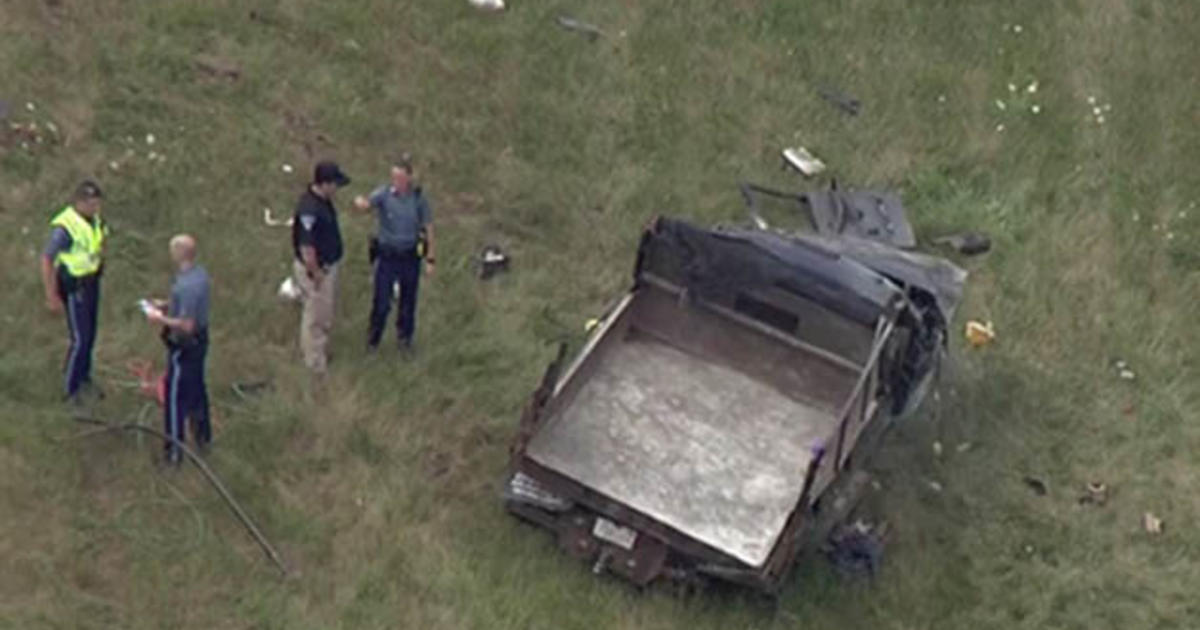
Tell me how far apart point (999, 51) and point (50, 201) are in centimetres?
948

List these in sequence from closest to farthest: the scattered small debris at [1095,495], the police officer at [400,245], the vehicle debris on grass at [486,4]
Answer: the police officer at [400,245] → the scattered small debris at [1095,495] → the vehicle debris on grass at [486,4]

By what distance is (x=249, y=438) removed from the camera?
11.8 m

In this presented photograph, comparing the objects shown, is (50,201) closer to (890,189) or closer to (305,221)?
(305,221)

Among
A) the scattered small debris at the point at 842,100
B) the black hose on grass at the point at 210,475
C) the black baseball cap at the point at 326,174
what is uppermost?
the black baseball cap at the point at 326,174

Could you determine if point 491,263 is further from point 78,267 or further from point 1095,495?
point 1095,495

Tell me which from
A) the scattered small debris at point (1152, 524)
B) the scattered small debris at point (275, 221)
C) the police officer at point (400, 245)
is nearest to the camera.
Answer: the police officer at point (400, 245)

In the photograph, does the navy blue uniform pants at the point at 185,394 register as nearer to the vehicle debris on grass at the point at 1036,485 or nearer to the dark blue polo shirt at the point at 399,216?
the dark blue polo shirt at the point at 399,216

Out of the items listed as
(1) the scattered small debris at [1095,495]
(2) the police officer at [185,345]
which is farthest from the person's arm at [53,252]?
(1) the scattered small debris at [1095,495]

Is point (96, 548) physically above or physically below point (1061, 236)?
below

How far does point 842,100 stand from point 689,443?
19.6 ft

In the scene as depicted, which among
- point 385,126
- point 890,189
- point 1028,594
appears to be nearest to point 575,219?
point 385,126

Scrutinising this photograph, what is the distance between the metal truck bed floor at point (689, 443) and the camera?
1123cm

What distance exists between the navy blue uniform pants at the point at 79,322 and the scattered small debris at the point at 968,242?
740 centimetres

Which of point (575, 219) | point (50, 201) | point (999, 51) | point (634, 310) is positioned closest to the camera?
point (634, 310)
